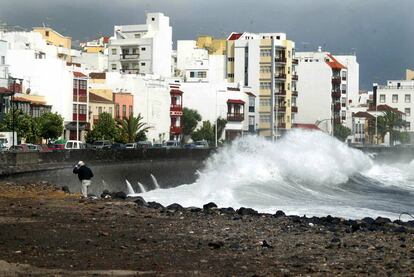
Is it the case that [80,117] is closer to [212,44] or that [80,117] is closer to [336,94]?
[212,44]

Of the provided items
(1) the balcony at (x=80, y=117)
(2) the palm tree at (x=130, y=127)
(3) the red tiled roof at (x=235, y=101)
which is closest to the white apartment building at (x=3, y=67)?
(1) the balcony at (x=80, y=117)

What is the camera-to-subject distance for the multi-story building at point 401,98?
478ft

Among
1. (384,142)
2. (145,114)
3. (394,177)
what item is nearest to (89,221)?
(394,177)

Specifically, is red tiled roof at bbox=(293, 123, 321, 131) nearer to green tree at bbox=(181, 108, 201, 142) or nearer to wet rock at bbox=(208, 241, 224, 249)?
green tree at bbox=(181, 108, 201, 142)

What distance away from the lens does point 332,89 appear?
125625mm

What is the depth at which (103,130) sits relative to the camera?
252ft

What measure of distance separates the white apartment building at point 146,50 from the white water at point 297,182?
3814 cm

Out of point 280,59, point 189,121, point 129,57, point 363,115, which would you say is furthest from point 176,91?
point 363,115

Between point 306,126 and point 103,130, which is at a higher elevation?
point 306,126

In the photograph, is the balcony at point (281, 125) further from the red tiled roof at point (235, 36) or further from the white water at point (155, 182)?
the white water at point (155, 182)

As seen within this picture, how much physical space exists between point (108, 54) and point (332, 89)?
1321 inches

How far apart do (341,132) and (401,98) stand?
92.0 feet

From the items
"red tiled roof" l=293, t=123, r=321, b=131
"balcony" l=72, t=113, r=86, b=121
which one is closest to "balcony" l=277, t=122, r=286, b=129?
"red tiled roof" l=293, t=123, r=321, b=131

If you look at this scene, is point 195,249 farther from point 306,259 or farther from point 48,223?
point 48,223
